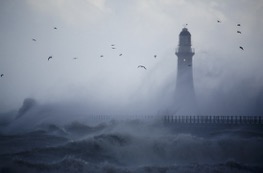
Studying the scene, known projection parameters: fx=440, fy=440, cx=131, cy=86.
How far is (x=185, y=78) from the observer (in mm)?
48844

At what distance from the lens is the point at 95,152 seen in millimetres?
26797

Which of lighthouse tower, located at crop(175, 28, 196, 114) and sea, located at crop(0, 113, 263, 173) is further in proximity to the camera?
lighthouse tower, located at crop(175, 28, 196, 114)

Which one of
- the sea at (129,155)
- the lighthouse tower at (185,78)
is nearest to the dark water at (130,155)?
the sea at (129,155)

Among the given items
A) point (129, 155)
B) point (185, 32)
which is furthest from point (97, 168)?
point (185, 32)

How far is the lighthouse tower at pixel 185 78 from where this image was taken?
1922 inches

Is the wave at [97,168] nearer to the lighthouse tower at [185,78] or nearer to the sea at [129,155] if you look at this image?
the sea at [129,155]

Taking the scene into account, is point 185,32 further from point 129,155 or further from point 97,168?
point 97,168

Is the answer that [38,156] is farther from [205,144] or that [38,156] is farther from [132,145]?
[205,144]

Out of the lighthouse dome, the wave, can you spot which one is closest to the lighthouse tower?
the lighthouse dome

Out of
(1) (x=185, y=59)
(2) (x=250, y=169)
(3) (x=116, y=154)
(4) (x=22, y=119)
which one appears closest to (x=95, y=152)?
(3) (x=116, y=154)

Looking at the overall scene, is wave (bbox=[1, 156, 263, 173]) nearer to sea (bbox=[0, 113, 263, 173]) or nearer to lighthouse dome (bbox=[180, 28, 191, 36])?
sea (bbox=[0, 113, 263, 173])

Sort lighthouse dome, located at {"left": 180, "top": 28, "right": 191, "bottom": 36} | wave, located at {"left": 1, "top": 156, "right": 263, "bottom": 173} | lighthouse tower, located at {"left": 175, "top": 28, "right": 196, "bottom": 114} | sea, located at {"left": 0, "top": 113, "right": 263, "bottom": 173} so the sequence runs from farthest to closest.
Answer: lighthouse dome, located at {"left": 180, "top": 28, "right": 191, "bottom": 36}, lighthouse tower, located at {"left": 175, "top": 28, "right": 196, "bottom": 114}, sea, located at {"left": 0, "top": 113, "right": 263, "bottom": 173}, wave, located at {"left": 1, "top": 156, "right": 263, "bottom": 173}

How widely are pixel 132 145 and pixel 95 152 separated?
2961 millimetres

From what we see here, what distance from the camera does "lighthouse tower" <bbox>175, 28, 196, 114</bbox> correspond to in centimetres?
4881
